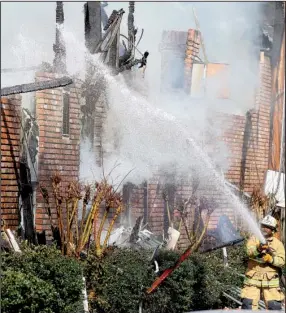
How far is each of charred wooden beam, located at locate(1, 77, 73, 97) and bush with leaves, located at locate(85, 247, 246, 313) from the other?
1.81 meters

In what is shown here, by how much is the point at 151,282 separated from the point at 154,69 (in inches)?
95.8

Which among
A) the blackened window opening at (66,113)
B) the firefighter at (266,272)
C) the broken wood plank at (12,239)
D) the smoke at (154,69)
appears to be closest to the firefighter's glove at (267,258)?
the firefighter at (266,272)

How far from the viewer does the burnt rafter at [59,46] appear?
27.3 ft

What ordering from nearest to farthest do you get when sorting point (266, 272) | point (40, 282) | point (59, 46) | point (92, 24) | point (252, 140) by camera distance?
point (40, 282)
point (59, 46)
point (92, 24)
point (266, 272)
point (252, 140)

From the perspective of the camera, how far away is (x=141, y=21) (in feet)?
29.6

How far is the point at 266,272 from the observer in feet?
28.8

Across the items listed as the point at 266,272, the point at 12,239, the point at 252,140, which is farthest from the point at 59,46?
the point at 252,140

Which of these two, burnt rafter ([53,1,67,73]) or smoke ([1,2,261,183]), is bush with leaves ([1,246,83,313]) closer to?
smoke ([1,2,261,183])

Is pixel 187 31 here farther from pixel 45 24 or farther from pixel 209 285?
pixel 209 285

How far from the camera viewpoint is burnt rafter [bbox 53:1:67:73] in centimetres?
834

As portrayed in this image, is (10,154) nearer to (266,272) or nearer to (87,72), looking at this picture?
(87,72)

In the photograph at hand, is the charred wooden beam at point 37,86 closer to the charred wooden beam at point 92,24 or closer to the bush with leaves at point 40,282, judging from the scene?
the charred wooden beam at point 92,24

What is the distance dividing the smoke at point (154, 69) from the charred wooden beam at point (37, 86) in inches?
3.0

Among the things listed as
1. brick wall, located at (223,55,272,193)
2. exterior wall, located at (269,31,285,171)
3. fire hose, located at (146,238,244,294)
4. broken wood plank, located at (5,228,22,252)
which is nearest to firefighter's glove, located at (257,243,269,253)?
fire hose, located at (146,238,244,294)
